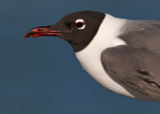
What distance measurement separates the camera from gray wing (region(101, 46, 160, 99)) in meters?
2.32

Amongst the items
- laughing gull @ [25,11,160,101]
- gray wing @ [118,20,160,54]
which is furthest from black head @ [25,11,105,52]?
gray wing @ [118,20,160,54]

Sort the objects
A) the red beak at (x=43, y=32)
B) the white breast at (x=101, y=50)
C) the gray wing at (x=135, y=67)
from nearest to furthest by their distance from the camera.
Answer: the gray wing at (x=135, y=67), the white breast at (x=101, y=50), the red beak at (x=43, y=32)

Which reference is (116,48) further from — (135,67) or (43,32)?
(43,32)

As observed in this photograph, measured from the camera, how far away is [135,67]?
2322 mm

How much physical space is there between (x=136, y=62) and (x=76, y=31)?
0.55m

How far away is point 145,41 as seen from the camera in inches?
93.5

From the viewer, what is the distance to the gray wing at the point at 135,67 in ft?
7.61

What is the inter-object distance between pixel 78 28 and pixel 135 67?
1.82ft

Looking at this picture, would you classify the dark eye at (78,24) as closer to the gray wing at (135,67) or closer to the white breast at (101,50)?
the white breast at (101,50)

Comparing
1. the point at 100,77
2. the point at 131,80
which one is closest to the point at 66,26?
the point at 100,77

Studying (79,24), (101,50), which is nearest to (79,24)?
(79,24)

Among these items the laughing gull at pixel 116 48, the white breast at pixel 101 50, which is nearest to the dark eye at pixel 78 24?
the laughing gull at pixel 116 48

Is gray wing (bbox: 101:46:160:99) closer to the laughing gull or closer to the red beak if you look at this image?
the laughing gull

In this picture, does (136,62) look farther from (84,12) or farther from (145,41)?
(84,12)
